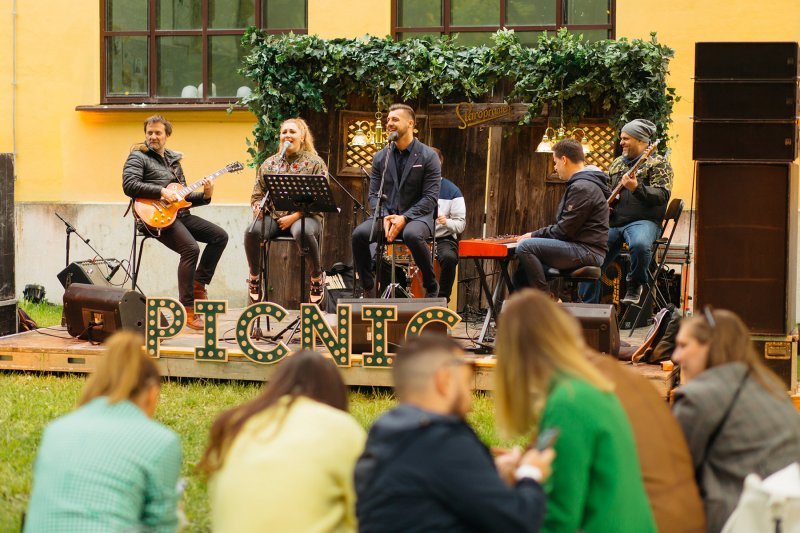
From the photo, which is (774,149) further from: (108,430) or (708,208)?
(108,430)

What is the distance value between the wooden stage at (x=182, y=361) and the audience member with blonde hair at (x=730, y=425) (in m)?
3.63

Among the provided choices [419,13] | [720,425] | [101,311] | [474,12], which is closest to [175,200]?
[101,311]

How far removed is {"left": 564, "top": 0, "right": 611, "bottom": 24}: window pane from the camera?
12.9m

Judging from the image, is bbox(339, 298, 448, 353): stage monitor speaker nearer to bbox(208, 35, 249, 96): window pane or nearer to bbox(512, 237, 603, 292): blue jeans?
bbox(512, 237, 603, 292): blue jeans

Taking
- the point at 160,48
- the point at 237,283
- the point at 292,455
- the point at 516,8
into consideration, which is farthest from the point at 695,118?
the point at 160,48

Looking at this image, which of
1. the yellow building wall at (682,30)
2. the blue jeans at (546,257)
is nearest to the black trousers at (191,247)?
the blue jeans at (546,257)

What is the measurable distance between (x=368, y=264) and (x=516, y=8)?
4966mm

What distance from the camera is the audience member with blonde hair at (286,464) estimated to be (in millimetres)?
3562

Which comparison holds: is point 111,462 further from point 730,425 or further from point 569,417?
point 730,425

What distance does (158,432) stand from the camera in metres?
3.80

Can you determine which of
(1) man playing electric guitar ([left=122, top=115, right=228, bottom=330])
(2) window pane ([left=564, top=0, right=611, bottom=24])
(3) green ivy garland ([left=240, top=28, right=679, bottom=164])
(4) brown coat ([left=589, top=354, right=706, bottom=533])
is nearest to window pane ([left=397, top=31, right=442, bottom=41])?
(3) green ivy garland ([left=240, top=28, right=679, bottom=164])

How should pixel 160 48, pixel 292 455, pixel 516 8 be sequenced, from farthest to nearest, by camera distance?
pixel 160 48
pixel 516 8
pixel 292 455

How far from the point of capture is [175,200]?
9820 millimetres

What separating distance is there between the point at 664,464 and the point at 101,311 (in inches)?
230
